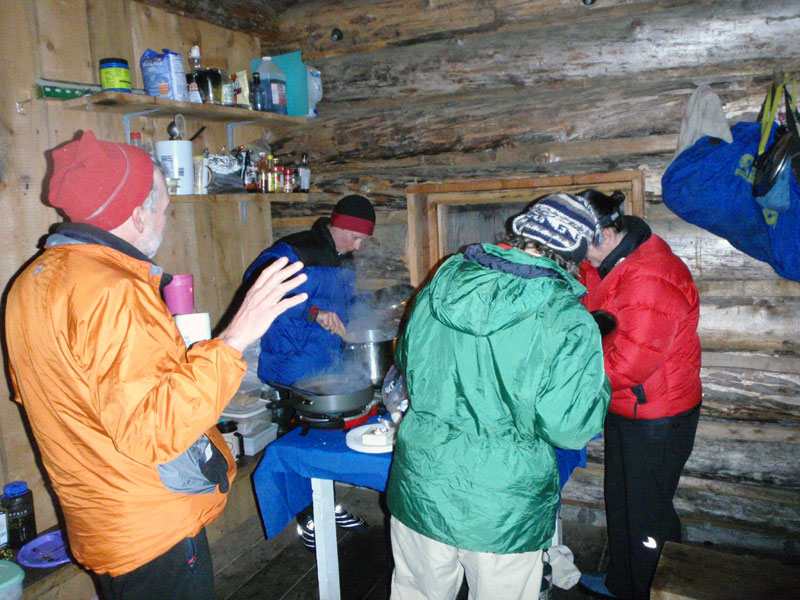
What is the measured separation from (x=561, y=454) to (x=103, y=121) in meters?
2.83

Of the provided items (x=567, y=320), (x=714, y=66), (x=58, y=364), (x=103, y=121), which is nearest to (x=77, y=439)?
(x=58, y=364)

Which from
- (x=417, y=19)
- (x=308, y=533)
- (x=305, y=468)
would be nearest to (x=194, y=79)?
(x=417, y=19)

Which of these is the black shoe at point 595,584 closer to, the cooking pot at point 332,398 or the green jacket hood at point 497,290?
the cooking pot at point 332,398

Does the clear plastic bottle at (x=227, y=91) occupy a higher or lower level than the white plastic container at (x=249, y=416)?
higher

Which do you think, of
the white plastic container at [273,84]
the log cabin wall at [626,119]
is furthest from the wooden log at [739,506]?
the white plastic container at [273,84]

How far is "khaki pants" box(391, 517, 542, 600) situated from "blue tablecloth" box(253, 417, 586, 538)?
1.41 feet

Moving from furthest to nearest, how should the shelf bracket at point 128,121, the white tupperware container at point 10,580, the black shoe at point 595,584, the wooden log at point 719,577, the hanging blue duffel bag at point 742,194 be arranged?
the shelf bracket at point 128,121 < the black shoe at point 595,584 < the hanging blue duffel bag at point 742,194 < the white tupperware container at point 10,580 < the wooden log at point 719,577

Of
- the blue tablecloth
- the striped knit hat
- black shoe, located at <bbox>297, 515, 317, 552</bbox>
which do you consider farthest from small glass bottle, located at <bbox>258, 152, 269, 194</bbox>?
the striped knit hat

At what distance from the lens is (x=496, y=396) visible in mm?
1755

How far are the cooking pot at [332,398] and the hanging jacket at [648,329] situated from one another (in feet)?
3.64

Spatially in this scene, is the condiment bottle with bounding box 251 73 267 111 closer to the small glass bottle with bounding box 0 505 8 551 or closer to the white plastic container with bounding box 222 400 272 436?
the white plastic container with bounding box 222 400 272 436

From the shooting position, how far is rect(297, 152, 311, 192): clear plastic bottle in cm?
392

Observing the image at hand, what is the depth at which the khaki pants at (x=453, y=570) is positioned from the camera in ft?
6.13

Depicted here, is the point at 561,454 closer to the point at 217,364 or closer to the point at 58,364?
the point at 217,364
